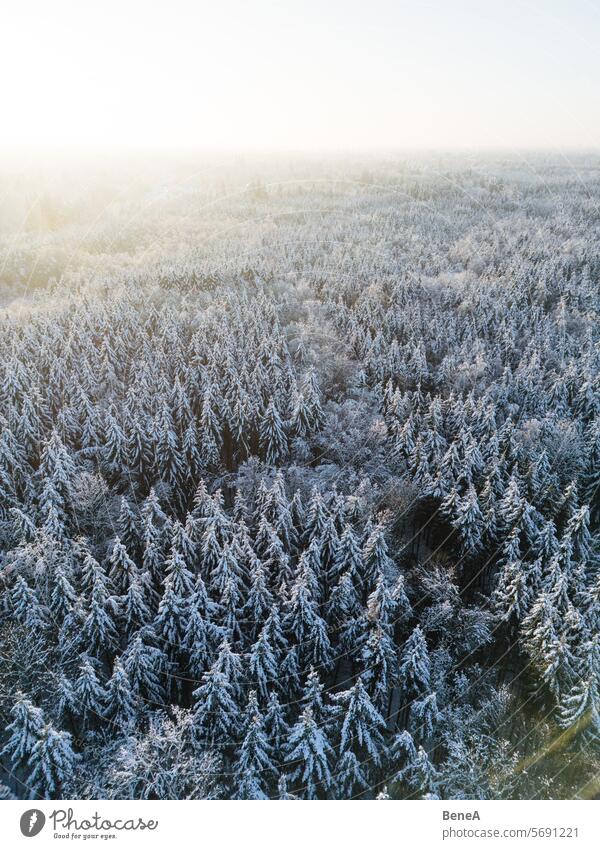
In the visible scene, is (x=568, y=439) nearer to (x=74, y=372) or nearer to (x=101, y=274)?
(x=74, y=372)

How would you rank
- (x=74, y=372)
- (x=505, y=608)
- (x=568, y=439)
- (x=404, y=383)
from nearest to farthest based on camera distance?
(x=505, y=608), (x=568, y=439), (x=74, y=372), (x=404, y=383)

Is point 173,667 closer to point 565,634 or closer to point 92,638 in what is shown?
point 92,638

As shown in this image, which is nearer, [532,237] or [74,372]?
[74,372]

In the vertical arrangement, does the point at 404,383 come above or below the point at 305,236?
below


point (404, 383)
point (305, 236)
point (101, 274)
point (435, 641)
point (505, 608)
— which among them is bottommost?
point (435, 641)

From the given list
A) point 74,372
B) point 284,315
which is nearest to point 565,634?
point 74,372

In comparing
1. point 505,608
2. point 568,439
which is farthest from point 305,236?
point 505,608

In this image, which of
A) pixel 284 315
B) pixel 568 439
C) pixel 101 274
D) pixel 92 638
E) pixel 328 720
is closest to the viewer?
pixel 328 720
